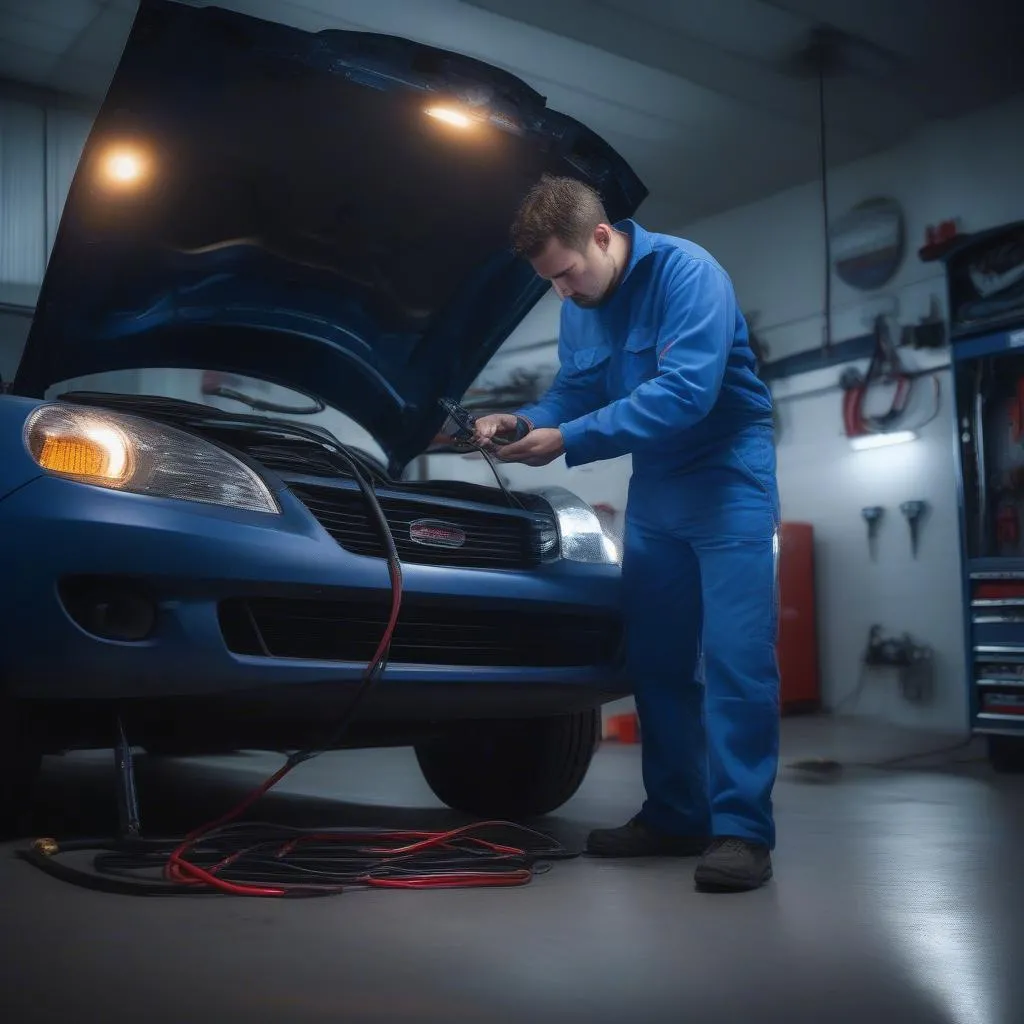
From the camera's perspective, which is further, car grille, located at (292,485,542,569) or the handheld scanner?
the handheld scanner

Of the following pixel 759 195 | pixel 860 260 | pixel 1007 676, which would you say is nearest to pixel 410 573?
pixel 1007 676

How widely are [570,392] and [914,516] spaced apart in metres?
4.29

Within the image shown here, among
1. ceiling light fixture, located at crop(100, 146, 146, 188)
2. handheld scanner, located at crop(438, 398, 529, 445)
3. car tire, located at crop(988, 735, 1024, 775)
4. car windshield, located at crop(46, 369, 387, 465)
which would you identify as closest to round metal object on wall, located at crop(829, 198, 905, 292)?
car tire, located at crop(988, 735, 1024, 775)

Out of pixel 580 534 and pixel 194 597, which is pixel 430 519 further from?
pixel 194 597

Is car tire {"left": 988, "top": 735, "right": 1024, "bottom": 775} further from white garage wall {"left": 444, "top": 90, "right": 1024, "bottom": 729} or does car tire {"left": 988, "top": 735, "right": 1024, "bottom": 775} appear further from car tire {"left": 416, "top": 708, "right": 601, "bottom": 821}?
car tire {"left": 416, "top": 708, "right": 601, "bottom": 821}

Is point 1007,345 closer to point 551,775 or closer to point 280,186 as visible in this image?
point 551,775

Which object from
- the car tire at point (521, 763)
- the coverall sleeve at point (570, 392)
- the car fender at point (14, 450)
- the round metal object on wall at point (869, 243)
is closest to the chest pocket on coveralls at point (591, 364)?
the coverall sleeve at point (570, 392)

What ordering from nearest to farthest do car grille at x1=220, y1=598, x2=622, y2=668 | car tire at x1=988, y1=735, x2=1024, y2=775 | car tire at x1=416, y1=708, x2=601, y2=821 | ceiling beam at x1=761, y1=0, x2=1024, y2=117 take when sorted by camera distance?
car grille at x1=220, y1=598, x2=622, y2=668 < car tire at x1=416, y1=708, x2=601, y2=821 < car tire at x1=988, y1=735, x2=1024, y2=775 < ceiling beam at x1=761, y1=0, x2=1024, y2=117

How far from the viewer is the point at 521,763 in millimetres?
2822

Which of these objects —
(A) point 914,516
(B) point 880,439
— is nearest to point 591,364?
(A) point 914,516

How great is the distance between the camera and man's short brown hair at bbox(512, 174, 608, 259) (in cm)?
230

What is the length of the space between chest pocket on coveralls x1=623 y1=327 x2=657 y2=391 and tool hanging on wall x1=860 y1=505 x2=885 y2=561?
15.0 feet

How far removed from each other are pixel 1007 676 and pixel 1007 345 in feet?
4.06

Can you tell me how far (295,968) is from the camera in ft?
4.83
